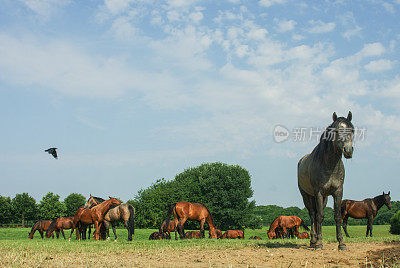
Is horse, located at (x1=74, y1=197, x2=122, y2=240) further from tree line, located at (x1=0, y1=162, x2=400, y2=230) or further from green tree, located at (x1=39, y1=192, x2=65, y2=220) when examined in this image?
green tree, located at (x1=39, y1=192, x2=65, y2=220)

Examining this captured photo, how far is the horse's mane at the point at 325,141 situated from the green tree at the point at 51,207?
241ft

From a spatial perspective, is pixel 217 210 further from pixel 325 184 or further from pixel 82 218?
pixel 325 184

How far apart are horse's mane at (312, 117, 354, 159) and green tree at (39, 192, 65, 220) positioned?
2896 inches

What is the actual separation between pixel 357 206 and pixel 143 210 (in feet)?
118

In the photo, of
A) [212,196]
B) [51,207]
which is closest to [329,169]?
[212,196]

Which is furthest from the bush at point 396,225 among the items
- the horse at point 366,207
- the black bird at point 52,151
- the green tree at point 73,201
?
the green tree at point 73,201

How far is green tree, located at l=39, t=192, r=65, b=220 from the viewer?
71875 millimetres

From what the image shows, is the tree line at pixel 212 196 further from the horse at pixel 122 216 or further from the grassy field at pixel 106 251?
the grassy field at pixel 106 251

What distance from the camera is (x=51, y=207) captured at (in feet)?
238

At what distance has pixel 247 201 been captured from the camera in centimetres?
5144

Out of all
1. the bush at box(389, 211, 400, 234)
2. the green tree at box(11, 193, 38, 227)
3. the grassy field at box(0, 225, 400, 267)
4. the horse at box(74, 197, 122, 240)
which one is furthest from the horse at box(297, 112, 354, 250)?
the green tree at box(11, 193, 38, 227)

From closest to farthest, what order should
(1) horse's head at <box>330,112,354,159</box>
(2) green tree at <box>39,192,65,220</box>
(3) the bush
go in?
(1) horse's head at <box>330,112,354,159</box>, (3) the bush, (2) green tree at <box>39,192,65,220</box>

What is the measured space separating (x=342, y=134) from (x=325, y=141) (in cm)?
93

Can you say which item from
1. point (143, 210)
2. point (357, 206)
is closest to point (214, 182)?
point (143, 210)
